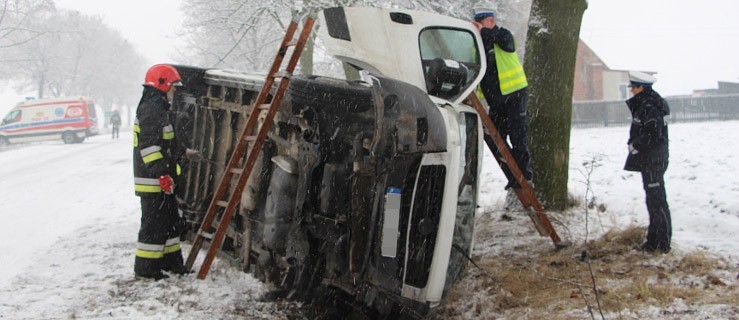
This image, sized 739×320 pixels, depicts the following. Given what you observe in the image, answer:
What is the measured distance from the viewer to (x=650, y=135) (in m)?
5.41

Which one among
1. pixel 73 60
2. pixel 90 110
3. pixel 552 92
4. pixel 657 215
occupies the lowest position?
pixel 657 215

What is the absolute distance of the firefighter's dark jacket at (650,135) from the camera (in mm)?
5383

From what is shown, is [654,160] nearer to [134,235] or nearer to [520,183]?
[520,183]

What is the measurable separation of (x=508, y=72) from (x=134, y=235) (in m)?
4.89

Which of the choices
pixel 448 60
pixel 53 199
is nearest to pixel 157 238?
pixel 448 60

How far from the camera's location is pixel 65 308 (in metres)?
4.76

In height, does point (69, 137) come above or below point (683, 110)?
below

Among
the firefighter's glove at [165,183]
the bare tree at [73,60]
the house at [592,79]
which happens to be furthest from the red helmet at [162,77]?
the house at [592,79]

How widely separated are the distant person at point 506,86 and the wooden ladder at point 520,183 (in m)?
0.08

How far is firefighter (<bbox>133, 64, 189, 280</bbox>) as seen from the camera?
551 centimetres

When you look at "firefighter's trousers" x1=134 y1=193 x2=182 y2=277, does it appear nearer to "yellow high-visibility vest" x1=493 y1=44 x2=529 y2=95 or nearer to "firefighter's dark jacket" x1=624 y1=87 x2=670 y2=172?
"yellow high-visibility vest" x1=493 y1=44 x2=529 y2=95

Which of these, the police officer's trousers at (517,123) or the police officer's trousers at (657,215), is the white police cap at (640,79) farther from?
the police officer's trousers at (517,123)

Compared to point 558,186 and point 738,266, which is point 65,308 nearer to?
point 558,186

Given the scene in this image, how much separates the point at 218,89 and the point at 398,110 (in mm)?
2806
